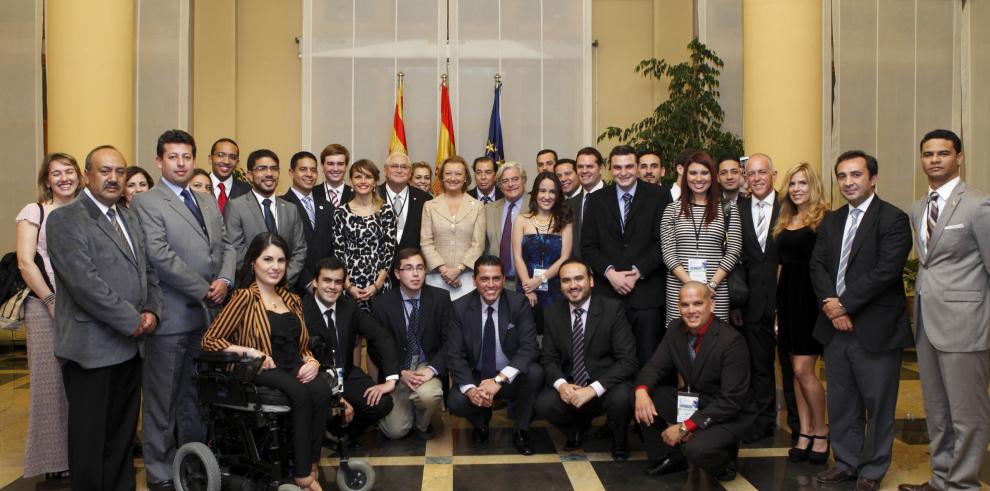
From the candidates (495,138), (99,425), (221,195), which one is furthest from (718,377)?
(495,138)

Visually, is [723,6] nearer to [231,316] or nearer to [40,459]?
[231,316]

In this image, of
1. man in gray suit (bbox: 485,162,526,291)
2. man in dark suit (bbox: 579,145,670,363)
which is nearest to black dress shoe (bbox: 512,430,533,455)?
man in dark suit (bbox: 579,145,670,363)

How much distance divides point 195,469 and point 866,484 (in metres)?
3.06

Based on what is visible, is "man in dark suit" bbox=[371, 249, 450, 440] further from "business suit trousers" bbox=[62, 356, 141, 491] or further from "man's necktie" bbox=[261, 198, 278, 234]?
"business suit trousers" bbox=[62, 356, 141, 491]

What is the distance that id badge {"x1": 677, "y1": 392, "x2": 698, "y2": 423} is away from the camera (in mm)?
3928

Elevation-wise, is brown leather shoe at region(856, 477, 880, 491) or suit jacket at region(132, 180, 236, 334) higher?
suit jacket at region(132, 180, 236, 334)

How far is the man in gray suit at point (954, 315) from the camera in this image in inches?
137

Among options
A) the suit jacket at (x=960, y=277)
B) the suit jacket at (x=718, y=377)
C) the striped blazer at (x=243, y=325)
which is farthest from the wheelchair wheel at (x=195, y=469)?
the suit jacket at (x=960, y=277)

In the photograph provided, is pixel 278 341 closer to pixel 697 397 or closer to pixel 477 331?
Answer: pixel 477 331

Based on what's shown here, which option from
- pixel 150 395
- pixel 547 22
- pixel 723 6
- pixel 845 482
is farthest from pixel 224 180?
pixel 723 6

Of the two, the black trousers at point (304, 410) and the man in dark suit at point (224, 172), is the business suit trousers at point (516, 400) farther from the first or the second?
the man in dark suit at point (224, 172)

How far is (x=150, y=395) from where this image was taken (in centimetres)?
385

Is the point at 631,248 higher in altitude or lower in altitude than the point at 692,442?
higher

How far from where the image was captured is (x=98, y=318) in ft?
11.1
